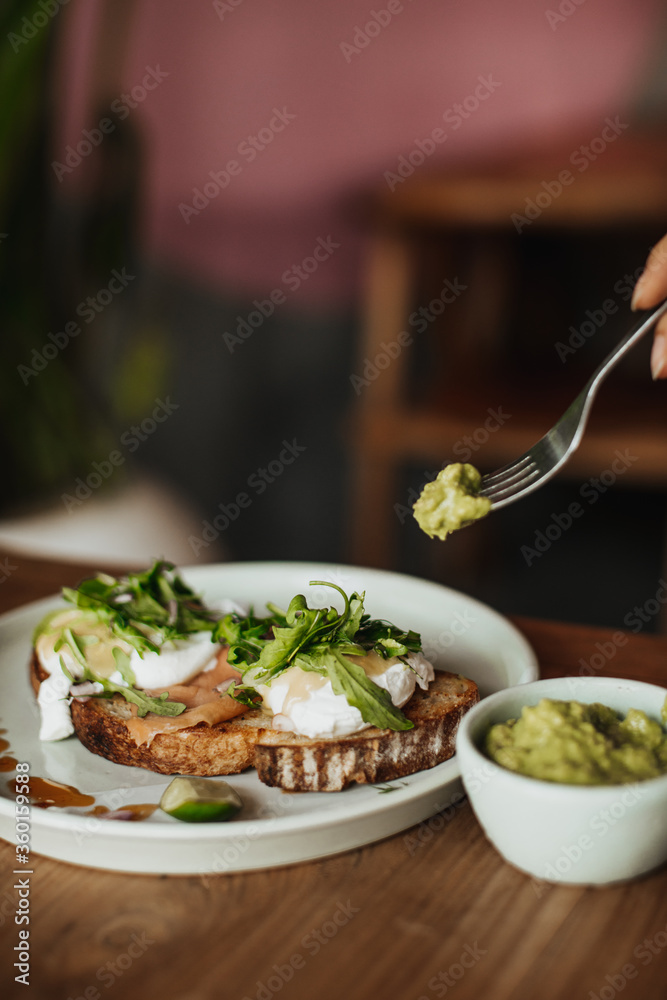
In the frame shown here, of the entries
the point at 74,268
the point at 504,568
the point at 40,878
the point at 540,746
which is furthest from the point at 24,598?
the point at 504,568

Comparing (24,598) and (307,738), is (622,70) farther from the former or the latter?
(307,738)
